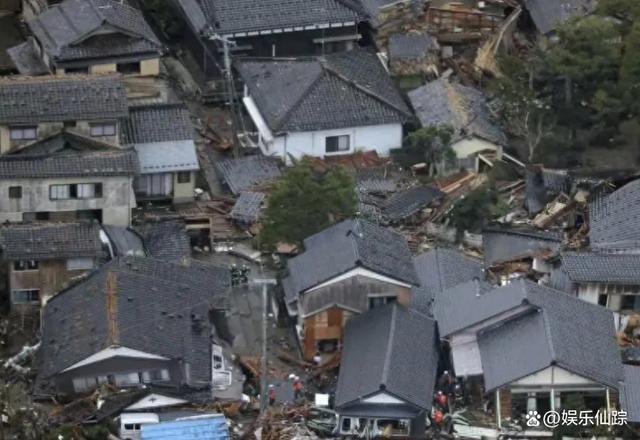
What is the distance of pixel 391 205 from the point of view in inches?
2140

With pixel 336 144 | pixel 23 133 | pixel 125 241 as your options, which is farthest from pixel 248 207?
pixel 23 133

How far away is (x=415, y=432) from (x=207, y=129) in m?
17.1

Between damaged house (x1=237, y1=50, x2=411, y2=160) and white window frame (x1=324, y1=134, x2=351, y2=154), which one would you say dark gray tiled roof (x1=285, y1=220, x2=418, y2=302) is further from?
white window frame (x1=324, y1=134, x2=351, y2=154)

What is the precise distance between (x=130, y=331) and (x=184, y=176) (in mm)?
10014

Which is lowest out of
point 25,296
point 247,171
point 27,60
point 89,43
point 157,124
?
point 25,296

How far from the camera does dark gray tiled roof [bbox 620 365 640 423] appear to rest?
4467 cm

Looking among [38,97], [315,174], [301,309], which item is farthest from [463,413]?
[38,97]

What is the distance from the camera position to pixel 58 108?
5275 centimetres

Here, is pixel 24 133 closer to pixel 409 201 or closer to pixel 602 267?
pixel 409 201

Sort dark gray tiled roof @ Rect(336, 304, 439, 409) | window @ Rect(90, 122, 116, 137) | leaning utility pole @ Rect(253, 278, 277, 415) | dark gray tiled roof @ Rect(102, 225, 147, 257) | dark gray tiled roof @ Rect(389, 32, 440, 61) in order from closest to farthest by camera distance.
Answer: dark gray tiled roof @ Rect(336, 304, 439, 409) → leaning utility pole @ Rect(253, 278, 277, 415) → dark gray tiled roof @ Rect(102, 225, 147, 257) → window @ Rect(90, 122, 116, 137) → dark gray tiled roof @ Rect(389, 32, 440, 61)

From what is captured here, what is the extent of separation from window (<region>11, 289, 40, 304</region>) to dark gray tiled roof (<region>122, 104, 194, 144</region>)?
→ 6.74m

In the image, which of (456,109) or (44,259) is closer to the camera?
(44,259)

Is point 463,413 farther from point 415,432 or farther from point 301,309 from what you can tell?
point 301,309

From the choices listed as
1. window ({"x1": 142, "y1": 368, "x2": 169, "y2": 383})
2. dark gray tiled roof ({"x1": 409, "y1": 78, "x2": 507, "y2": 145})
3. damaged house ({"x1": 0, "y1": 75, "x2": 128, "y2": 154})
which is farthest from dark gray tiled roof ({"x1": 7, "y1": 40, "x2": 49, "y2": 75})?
window ({"x1": 142, "y1": 368, "x2": 169, "y2": 383})
